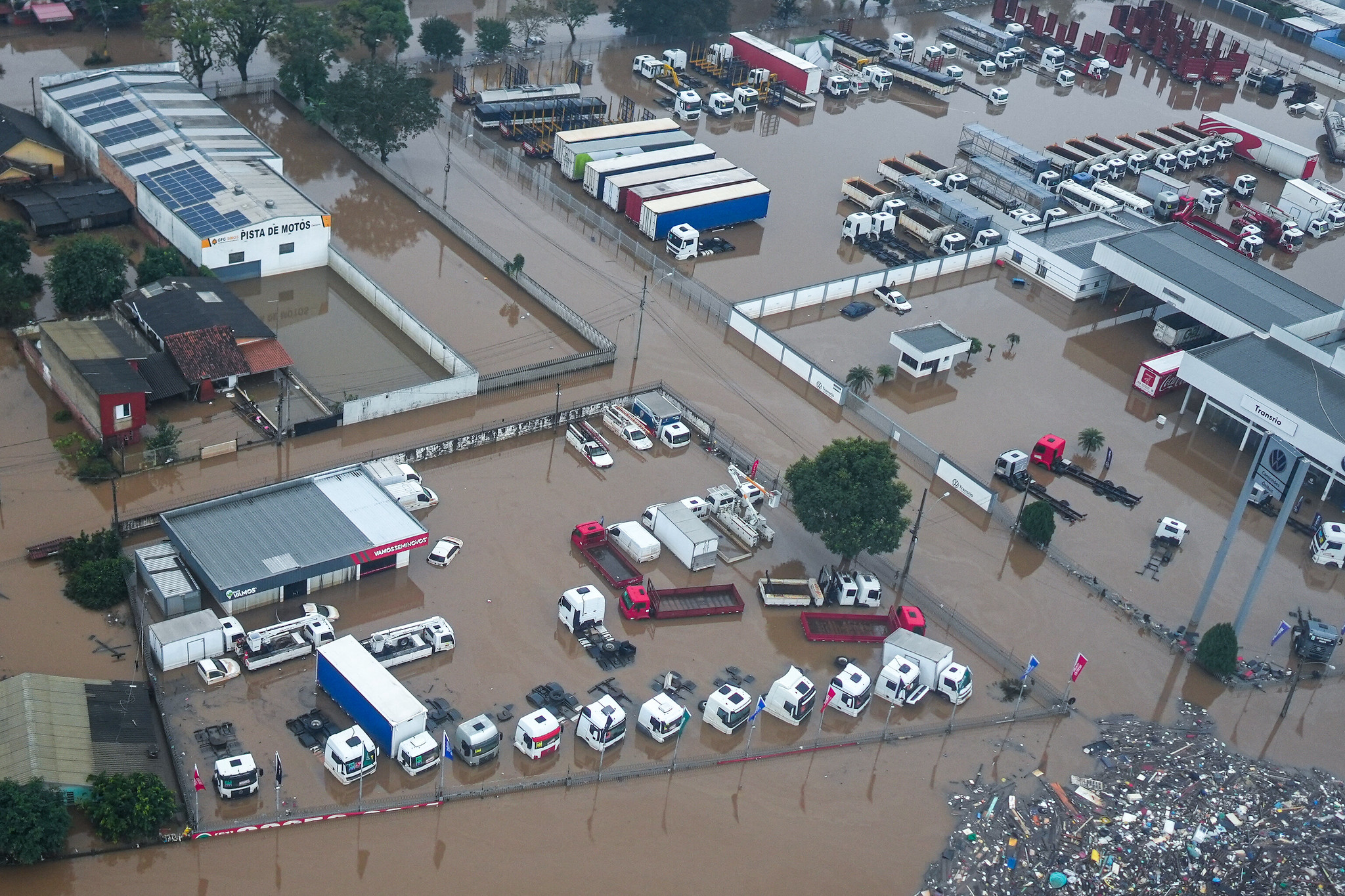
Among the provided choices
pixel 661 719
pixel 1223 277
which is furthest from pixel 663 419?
pixel 1223 277

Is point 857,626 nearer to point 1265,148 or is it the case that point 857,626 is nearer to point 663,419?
point 663,419

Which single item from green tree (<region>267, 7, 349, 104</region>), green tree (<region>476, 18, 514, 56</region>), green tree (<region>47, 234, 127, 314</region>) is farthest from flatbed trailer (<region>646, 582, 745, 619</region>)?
green tree (<region>476, 18, 514, 56</region>)

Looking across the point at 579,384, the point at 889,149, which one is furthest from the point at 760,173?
the point at 579,384

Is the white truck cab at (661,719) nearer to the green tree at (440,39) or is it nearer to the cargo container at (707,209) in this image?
the cargo container at (707,209)

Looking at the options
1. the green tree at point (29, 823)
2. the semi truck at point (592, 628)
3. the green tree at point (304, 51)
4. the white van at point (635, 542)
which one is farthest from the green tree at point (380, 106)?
the green tree at point (29, 823)

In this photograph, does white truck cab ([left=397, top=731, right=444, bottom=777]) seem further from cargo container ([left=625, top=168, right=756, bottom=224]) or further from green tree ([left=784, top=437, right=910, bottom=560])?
cargo container ([left=625, top=168, right=756, bottom=224])
